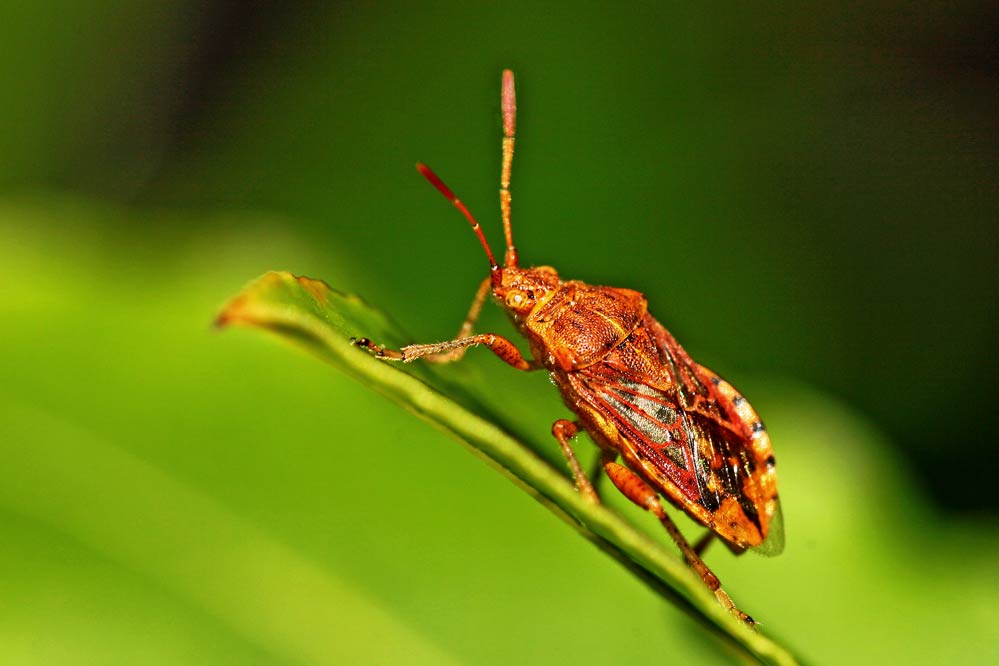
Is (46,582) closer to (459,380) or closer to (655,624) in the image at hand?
(459,380)

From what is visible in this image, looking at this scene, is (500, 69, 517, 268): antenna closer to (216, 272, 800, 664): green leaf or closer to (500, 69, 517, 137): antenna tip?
(500, 69, 517, 137): antenna tip

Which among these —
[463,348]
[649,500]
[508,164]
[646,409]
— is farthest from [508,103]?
[649,500]

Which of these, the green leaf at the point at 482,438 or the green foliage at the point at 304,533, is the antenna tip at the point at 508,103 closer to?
the green foliage at the point at 304,533

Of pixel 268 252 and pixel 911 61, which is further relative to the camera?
pixel 911 61

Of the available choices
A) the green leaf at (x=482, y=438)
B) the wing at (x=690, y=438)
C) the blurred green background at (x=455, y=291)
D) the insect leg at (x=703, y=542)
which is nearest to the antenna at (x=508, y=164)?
the blurred green background at (x=455, y=291)

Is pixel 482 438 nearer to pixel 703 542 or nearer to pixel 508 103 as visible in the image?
pixel 703 542

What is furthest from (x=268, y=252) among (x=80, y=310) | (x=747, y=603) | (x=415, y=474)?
(x=747, y=603)
